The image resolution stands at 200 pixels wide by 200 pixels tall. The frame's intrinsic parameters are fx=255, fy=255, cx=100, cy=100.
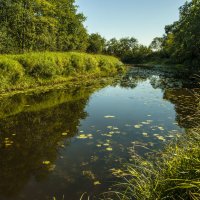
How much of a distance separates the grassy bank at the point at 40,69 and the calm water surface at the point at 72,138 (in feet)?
5.74

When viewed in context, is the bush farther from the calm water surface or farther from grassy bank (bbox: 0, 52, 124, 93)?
the calm water surface

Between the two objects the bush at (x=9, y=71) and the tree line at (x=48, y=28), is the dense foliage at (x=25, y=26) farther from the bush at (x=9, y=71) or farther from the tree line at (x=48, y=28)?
the bush at (x=9, y=71)

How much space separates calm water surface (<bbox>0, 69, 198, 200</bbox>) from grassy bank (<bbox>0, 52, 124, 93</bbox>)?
5.74 ft

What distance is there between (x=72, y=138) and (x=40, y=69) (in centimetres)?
1084

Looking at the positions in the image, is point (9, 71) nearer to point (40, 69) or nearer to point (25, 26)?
point (40, 69)

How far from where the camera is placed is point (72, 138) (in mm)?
8023

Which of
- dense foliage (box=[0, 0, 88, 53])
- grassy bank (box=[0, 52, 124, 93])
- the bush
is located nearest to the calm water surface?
the bush

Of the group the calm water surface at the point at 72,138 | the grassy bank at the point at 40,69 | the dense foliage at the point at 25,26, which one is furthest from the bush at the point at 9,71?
the dense foliage at the point at 25,26

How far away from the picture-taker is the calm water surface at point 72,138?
17.6ft

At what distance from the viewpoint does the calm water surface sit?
211 inches

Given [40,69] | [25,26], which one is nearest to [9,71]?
[40,69]

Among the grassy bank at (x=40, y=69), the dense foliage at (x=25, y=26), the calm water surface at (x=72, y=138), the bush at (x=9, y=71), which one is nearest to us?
the calm water surface at (x=72, y=138)

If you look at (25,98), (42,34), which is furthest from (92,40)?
(25,98)

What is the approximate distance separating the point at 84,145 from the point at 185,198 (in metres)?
4.33
